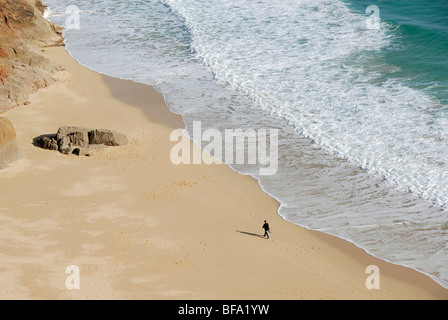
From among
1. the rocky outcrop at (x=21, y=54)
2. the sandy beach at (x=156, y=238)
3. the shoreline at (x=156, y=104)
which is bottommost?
the sandy beach at (x=156, y=238)

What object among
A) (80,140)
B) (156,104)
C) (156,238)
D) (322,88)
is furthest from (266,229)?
(322,88)

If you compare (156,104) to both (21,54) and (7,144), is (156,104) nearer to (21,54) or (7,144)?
(21,54)

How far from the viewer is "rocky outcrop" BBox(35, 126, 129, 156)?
18.7 m

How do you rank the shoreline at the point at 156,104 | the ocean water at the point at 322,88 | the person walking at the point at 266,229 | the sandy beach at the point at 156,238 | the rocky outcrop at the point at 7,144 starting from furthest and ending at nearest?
the rocky outcrop at the point at 7,144, the shoreline at the point at 156,104, the ocean water at the point at 322,88, the person walking at the point at 266,229, the sandy beach at the point at 156,238

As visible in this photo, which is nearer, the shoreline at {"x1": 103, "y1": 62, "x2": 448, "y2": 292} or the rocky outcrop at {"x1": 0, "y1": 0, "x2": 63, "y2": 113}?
the shoreline at {"x1": 103, "y1": 62, "x2": 448, "y2": 292}

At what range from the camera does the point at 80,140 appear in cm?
1892

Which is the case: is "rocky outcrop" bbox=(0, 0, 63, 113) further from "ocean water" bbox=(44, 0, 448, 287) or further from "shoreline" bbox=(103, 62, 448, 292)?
"shoreline" bbox=(103, 62, 448, 292)

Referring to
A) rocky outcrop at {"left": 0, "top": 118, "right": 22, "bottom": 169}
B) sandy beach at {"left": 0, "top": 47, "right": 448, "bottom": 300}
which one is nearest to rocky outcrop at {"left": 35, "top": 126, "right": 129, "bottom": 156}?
sandy beach at {"left": 0, "top": 47, "right": 448, "bottom": 300}

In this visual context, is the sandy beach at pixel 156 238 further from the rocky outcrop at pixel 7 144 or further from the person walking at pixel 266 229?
the rocky outcrop at pixel 7 144

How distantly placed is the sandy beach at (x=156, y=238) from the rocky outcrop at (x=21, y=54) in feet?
8.75

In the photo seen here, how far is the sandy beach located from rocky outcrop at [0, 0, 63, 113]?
2.67 metres

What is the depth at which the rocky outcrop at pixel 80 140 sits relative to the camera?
61.4ft

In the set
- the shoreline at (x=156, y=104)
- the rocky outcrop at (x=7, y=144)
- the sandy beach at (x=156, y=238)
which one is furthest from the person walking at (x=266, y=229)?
the rocky outcrop at (x=7, y=144)
